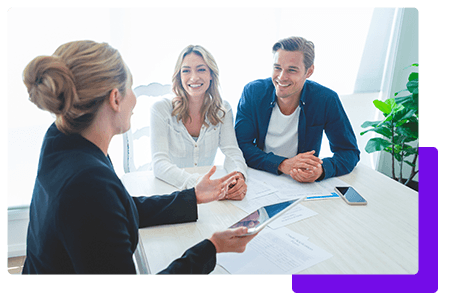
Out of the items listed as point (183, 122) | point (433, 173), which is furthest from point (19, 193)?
point (433, 173)

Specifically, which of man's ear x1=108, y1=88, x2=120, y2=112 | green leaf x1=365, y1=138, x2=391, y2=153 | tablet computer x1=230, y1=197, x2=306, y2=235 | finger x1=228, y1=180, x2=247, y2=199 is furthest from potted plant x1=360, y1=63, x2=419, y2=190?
man's ear x1=108, y1=88, x2=120, y2=112

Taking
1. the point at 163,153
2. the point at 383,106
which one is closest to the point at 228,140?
the point at 163,153

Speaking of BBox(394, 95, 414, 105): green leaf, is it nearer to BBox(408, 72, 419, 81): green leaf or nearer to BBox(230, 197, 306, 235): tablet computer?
BBox(408, 72, 419, 81): green leaf

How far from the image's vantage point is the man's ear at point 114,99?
0.72m

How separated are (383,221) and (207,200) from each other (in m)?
→ 0.57

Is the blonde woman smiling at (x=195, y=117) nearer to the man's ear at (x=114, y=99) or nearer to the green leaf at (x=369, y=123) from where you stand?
the man's ear at (x=114, y=99)

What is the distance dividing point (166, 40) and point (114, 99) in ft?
3.56

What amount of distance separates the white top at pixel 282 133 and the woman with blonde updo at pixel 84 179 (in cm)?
99

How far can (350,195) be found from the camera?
119cm

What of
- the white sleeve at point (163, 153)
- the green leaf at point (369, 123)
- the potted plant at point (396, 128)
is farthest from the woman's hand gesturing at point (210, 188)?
the green leaf at point (369, 123)

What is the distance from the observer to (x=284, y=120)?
1.71 metres

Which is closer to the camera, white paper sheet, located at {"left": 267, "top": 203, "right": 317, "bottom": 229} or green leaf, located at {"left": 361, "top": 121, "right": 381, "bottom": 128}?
white paper sheet, located at {"left": 267, "top": 203, "right": 317, "bottom": 229}

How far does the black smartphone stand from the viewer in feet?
3.71

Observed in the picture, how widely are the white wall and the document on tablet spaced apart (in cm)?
70
